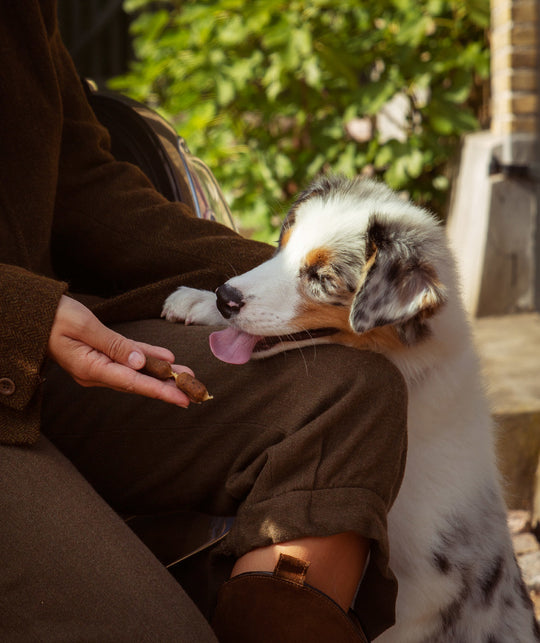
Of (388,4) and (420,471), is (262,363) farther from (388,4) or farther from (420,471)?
(388,4)

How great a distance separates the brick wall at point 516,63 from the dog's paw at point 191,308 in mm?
4212

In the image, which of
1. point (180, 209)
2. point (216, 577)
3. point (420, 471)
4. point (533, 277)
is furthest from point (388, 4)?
point (216, 577)

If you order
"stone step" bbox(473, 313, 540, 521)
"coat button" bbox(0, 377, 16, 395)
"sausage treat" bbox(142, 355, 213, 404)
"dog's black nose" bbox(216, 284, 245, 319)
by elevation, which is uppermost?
"dog's black nose" bbox(216, 284, 245, 319)

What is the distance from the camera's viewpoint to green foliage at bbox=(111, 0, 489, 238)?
561 centimetres

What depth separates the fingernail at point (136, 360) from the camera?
4.75 feet

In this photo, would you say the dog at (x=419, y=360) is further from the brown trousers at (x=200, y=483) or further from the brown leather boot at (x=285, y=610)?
the brown leather boot at (x=285, y=610)

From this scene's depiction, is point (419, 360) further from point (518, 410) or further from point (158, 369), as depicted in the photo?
point (518, 410)

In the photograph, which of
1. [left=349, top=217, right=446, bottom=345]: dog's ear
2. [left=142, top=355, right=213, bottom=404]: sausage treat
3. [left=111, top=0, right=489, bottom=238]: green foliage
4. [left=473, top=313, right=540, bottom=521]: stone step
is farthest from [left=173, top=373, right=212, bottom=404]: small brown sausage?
[left=111, top=0, right=489, bottom=238]: green foliage

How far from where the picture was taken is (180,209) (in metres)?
2.06

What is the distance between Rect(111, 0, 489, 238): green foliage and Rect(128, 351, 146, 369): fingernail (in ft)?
13.9

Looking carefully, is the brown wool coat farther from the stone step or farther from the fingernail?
the stone step

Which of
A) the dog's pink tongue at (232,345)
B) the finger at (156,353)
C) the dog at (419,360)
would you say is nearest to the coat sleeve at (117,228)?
the dog at (419,360)

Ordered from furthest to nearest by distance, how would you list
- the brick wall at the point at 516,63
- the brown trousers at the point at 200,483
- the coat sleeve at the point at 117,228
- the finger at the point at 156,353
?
the brick wall at the point at 516,63 < the coat sleeve at the point at 117,228 < the finger at the point at 156,353 < the brown trousers at the point at 200,483

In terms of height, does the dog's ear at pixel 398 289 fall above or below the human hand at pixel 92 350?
above
